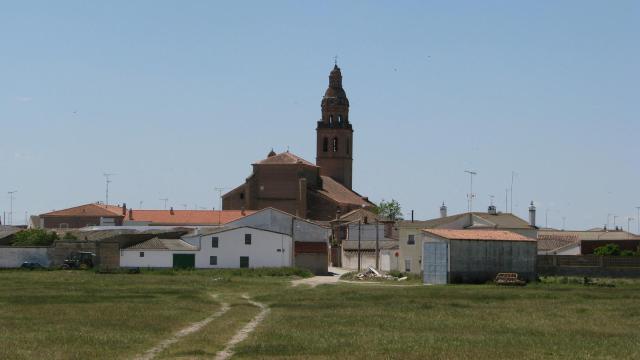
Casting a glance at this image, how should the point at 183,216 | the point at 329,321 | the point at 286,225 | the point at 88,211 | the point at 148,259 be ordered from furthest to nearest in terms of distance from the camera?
the point at 88,211 < the point at 183,216 < the point at 286,225 < the point at 148,259 < the point at 329,321

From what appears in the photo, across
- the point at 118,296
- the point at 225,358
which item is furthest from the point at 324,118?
the point at 225,358

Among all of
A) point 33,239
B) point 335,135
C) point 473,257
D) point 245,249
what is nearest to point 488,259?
point 473,257

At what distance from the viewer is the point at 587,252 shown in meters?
97.0

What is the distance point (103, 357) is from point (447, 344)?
11.0 meters

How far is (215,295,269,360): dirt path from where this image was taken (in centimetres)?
3250

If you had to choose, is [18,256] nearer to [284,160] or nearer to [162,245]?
[162,245]

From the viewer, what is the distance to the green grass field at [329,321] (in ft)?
109

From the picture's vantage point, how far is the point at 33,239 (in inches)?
4144

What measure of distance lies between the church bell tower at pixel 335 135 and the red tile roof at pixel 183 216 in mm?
27175

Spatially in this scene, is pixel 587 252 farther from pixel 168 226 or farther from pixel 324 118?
pixel 324 118

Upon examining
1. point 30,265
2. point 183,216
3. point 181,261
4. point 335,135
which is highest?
point 335,135

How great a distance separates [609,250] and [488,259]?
55.2 ft

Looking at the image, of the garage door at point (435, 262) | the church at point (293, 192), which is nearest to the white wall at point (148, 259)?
the garage door at point (435, 262)

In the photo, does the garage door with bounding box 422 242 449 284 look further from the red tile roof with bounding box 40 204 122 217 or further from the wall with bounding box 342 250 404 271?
the red tile roof with bounding box 40 204 122 217
